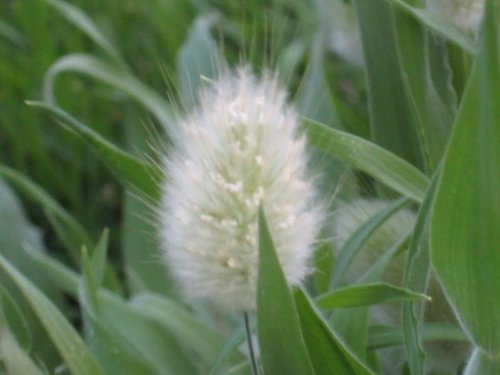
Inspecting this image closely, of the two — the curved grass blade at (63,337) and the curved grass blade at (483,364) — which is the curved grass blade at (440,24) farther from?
the curved grass blade at (63,337)

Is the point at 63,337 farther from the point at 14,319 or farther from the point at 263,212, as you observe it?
the point at 263,212

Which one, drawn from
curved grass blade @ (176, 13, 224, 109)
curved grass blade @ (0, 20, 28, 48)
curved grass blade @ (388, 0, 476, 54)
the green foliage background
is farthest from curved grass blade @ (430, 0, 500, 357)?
curved grass blade @ (0, 20, 28, 48)

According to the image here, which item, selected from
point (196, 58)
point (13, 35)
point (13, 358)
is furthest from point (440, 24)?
point (13, 35)

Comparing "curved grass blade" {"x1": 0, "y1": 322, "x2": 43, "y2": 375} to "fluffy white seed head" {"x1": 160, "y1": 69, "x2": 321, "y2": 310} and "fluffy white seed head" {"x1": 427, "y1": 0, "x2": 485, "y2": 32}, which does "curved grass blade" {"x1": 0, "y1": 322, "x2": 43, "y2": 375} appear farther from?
"fluffy white seed head" {"x1": 427, "y1": 0, "x2": 485, "y2": 32}

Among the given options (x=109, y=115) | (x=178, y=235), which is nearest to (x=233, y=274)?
(x=178, y=235)

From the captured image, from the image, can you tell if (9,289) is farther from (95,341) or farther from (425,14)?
(425,14)

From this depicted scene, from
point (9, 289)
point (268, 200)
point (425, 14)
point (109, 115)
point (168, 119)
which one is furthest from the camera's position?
point (109, 115)

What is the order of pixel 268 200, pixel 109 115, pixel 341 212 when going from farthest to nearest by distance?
pixel 109 115 < pixel 341 212 < pixel 268 200
